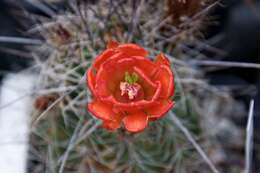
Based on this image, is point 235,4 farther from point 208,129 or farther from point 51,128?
point 51,128

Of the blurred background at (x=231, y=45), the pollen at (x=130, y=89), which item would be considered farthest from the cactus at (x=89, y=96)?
the blurred background at (x=231, y=45)

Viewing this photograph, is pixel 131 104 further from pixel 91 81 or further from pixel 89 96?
pixel 89 96

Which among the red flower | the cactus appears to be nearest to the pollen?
the red flower

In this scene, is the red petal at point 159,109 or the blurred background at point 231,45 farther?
the blurred background at point 231,45

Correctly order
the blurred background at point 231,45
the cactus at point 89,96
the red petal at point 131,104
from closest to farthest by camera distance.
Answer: the red petal at point 131,104 → the cactus at point 89,96 → the blurred background at point 231,45

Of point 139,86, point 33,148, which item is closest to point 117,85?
point 139,86

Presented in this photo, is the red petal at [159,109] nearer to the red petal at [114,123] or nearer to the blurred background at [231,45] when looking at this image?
the red petal at [114,123]
